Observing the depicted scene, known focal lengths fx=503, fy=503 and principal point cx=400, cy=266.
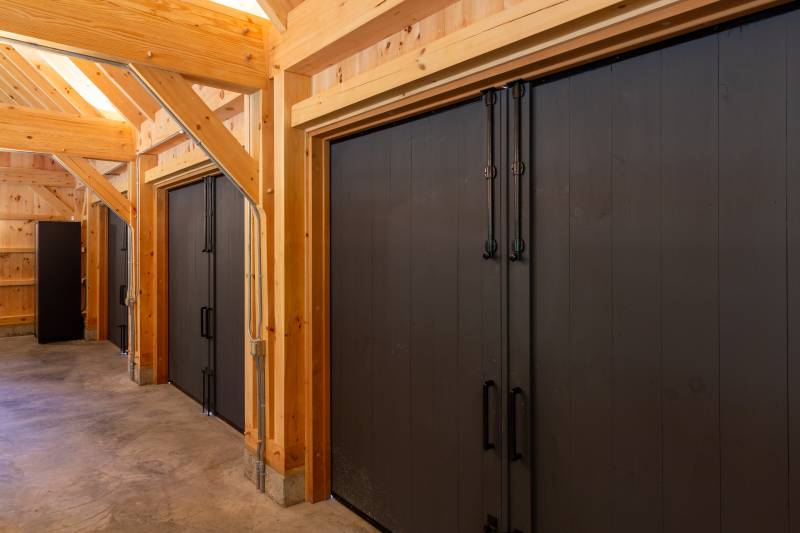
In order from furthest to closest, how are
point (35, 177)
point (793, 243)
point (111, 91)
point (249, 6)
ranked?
point (35, 177), point (111, 91), point (249, 6), point (793, 243)

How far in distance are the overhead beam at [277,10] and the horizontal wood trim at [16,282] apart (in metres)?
7.55

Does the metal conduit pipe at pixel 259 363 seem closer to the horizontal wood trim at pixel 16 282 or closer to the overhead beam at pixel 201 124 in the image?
the overhead beam at pixel 201 124

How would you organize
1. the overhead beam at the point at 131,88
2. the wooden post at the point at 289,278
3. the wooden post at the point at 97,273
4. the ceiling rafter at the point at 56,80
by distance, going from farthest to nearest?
the wooden post at the point at 97,273, the ceiling rafter at the point at 56,80, the overhead beam at the point at 131,88, the wooden post at the point at 289,278

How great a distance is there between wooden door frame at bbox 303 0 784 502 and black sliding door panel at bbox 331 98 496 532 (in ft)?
0.19

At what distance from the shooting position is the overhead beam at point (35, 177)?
301 inches

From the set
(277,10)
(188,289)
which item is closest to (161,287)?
(188,289)

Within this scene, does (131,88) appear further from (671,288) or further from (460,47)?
(671,288)

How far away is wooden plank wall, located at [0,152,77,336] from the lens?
784cm

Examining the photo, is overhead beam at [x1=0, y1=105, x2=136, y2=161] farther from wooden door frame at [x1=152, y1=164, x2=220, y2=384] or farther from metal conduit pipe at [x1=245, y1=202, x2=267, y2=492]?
metal conduit pipe at [x1=245, y1=202, x2=267, y2=492]

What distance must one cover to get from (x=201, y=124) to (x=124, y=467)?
219 cm

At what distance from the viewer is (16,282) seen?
25.9 feet

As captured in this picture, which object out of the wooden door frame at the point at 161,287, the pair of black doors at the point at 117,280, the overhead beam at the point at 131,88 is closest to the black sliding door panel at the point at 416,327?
the overhead beam at the point at 131,88

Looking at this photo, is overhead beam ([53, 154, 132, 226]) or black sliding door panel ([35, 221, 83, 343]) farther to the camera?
black sliding door panel ([35, 221, 83, 343])

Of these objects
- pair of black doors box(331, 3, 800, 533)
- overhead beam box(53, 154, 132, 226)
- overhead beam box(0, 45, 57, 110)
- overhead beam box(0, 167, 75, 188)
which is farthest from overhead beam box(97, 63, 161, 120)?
overhead beam box(0, 167, 75, 188)
